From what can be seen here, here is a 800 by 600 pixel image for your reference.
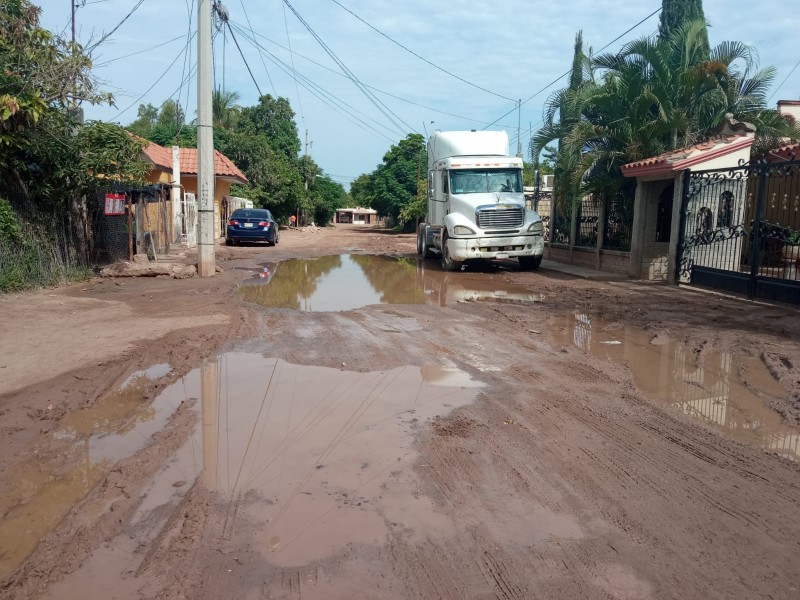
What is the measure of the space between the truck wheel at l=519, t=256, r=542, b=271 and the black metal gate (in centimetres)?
441

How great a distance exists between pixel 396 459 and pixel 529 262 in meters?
14.1

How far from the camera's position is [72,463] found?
4.40 m

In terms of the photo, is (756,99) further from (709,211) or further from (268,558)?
(268,558)

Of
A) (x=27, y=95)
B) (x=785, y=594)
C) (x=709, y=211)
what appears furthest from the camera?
(x=709, y=211)

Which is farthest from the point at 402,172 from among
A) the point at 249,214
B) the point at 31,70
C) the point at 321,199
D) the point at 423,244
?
the point at 31,70

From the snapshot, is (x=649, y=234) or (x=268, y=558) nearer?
(x=268, y=558)

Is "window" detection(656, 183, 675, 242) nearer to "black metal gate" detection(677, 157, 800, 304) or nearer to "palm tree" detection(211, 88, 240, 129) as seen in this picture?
"black metal gate" detection(677, 157, 800, 304)

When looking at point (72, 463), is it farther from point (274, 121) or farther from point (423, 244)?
point (274, 121)

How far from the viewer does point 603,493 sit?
3945 mm

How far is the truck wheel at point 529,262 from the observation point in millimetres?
17688

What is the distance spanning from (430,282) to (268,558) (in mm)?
12170

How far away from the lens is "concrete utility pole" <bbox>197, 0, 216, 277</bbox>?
14070 millimetres

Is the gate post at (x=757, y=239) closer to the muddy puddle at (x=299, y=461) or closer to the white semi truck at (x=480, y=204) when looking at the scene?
the white semi truck at (x=480, y=204)

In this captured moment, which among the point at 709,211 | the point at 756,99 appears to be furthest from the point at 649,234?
the point at 756,99
